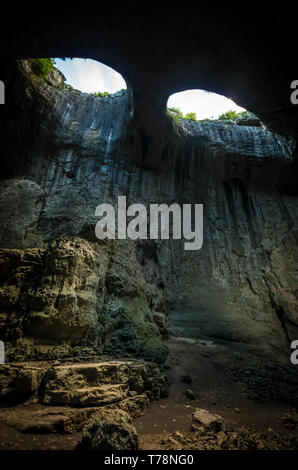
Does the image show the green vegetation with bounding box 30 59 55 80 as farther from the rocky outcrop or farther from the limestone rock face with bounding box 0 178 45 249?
the rocky outcrop

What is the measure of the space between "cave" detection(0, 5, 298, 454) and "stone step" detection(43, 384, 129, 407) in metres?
0.02

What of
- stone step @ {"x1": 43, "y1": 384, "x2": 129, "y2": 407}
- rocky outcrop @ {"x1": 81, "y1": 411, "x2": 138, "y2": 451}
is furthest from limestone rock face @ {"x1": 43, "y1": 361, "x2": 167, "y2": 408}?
rocky outcrop @ {"x1": 81, "y1": 411, "x2": 138, "y2": 451}

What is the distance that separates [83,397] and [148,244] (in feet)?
25.4

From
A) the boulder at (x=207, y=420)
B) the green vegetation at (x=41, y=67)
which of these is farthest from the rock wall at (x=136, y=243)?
the boulder at (x=207, y=420)

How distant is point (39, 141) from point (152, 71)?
6110mm

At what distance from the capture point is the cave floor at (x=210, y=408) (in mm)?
2812

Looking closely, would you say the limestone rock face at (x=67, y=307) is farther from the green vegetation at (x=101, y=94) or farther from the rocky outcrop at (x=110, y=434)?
the green vegetation at (x=101, y=94)

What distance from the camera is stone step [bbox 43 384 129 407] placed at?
3.42 m

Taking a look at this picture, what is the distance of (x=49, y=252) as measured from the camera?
5.54m

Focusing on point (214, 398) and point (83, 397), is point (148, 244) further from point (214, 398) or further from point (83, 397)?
point (83, 397)

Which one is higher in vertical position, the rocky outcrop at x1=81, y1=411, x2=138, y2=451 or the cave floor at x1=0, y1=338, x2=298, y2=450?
the rocky outcrop at x1=81, y1=411, x2=138, y2=451

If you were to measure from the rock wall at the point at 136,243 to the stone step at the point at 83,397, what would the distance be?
3.47ft
